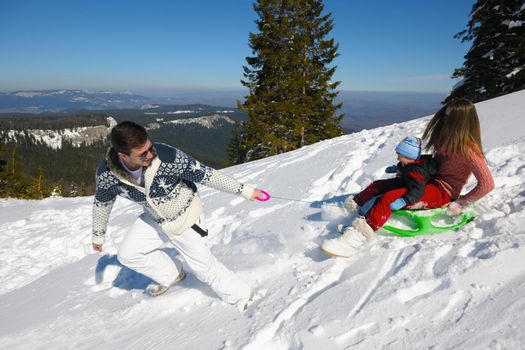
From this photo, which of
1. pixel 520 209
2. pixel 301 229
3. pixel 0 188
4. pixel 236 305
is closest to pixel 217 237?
pixel 301 229

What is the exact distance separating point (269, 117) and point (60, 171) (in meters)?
130

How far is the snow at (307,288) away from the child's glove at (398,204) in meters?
0.37

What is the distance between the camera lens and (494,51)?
47.8 feet

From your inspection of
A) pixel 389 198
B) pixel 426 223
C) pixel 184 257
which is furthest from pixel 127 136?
pixel 426 223

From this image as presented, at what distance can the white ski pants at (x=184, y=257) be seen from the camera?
3.01 metres

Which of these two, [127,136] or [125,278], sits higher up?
[127,136]

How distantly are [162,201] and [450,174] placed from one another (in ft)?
10.5

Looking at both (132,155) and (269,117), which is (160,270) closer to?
(132,155)

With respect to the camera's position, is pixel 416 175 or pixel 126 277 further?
pixel 126 277

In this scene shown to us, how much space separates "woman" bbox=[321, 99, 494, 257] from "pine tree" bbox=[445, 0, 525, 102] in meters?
13.8

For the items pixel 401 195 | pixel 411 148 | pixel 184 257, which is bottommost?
pixel 184 257

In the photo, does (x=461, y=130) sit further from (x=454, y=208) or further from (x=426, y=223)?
(x=426, y=223)

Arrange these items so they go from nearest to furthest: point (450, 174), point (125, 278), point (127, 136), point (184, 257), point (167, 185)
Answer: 1. point (127, 136)
2. point (167, 185)
3. point (184, 257)
4. point (450, 174)
5. point (125, 278)

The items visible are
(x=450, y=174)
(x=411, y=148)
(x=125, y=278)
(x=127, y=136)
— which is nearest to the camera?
(x=127, y=136)
